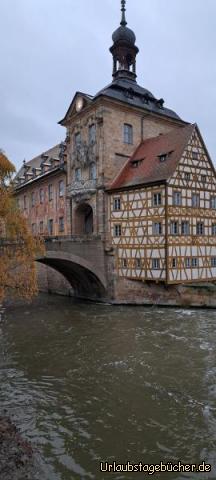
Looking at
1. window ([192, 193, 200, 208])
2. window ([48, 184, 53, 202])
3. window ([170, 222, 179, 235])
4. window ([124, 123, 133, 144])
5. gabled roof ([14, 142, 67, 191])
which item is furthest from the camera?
window ([48, 184, 53, 202])

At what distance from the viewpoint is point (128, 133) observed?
80.5ft

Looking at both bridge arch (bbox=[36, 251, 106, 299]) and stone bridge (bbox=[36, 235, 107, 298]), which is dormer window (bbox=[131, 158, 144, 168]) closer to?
stone bridge (bbox=[36, 235, 107, 298])

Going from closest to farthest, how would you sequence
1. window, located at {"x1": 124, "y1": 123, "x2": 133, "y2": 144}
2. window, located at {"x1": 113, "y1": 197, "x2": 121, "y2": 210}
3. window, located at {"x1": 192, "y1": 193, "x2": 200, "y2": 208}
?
1. window, located at {"x1": 192, "y1": 193, "x2": 200, "y2": 208}
2. window, located at {"x1": 113, "y1": 197, "x2": 121, "y2": 210}
3. window, located at {"x1": 124, "y1": 123, "x2": 133, "y2": 144}

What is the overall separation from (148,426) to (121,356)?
4.57 meters

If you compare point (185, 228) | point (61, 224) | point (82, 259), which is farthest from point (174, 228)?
point (61, 224)

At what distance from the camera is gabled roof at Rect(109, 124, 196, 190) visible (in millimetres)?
20234

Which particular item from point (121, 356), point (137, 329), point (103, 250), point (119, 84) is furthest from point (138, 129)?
point (121, 356)

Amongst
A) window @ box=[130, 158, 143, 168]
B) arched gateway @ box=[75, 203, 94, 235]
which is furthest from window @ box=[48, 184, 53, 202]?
window @ box=[130, 158, 143, 168]

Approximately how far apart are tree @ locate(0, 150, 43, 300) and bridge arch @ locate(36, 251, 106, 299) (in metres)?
9.78

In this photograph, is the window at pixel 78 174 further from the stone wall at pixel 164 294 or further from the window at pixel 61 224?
the stone wall at pixel 164 294

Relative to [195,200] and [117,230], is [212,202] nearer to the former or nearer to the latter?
[195,200]

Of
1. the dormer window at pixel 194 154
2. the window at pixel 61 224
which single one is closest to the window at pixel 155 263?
the dormer window at pixel 194 154

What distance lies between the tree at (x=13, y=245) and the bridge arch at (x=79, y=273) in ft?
32.1

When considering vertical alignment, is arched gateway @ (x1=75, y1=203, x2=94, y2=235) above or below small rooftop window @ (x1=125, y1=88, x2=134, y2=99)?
below
